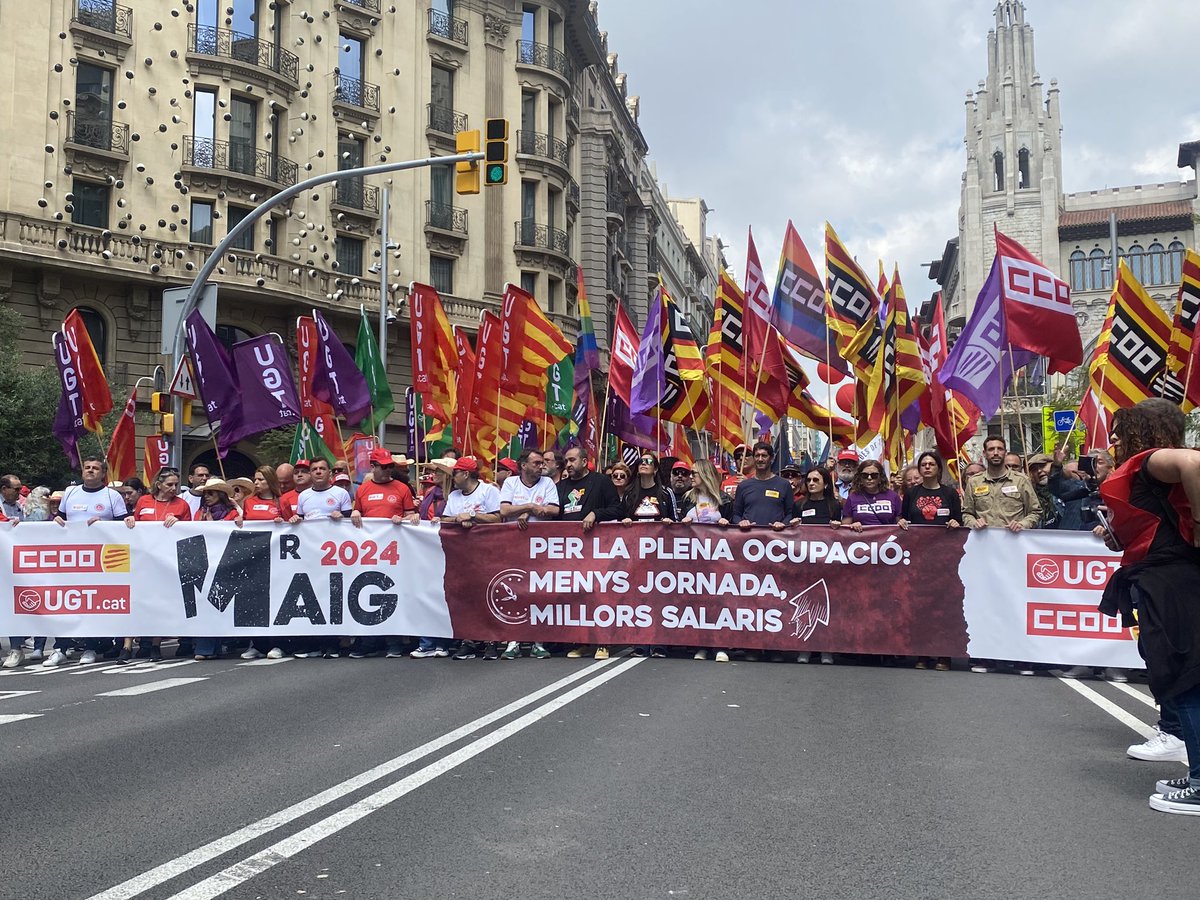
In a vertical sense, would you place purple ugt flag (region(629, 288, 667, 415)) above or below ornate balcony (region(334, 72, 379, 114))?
below

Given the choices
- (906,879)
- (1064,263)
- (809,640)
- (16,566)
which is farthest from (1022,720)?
(1064,263)

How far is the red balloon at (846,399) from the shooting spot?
18.0 metres

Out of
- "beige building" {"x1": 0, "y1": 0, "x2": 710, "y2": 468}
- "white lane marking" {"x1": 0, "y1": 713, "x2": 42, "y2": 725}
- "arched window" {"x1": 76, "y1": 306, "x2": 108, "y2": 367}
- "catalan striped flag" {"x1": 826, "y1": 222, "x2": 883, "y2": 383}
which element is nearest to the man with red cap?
"white lane marking" {"x1": 0, "y1": 713, "x2": 42, "y2": 725}

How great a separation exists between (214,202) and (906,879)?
31.9m

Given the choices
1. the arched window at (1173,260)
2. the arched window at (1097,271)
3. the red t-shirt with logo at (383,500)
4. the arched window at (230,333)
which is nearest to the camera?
the red t-shirt with logo at (383,500)

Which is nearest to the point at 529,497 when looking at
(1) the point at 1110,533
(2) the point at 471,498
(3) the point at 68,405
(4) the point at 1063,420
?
(2) the point at 471,498

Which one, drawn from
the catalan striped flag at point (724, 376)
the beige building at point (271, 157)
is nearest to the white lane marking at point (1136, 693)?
the catalan striped flag at point (724, 376)

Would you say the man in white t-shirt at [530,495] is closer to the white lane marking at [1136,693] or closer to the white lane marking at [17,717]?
the white lane marking at [17,717]

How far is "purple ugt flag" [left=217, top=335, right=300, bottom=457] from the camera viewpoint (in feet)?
48.4

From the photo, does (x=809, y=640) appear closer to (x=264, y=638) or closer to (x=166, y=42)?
(x=264, y=638)

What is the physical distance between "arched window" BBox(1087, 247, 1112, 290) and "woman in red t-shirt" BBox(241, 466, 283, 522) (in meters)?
62.3

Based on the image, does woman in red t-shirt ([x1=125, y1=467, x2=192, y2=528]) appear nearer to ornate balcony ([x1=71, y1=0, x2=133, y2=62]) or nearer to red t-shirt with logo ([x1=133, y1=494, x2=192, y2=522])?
red t-shirt with logo ([x1=133, y1=494, x2=192, y2=522])

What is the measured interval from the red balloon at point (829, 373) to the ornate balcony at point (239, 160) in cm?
2226

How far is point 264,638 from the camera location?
1143 centimetres
